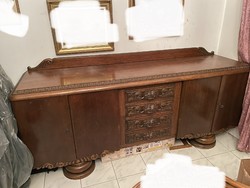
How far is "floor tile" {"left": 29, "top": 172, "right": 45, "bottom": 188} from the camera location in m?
1.55

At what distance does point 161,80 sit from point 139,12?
0.66 m

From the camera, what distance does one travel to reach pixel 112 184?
1.55 meters

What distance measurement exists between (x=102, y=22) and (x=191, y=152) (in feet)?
4.61

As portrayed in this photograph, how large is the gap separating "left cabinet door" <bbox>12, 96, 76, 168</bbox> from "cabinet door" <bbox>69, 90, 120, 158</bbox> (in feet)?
0.19

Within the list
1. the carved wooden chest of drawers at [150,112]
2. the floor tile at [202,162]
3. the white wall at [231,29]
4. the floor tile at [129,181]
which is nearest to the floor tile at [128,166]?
the floor tile at [129,181]

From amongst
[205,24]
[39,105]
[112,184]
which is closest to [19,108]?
[39,105]

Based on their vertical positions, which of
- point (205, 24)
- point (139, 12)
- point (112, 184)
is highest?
point (139, 12)

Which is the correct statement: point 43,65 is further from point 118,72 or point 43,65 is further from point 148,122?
point 148,122

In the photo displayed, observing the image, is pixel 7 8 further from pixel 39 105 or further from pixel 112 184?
pixel 112 184

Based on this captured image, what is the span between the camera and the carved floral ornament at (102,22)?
1.56m

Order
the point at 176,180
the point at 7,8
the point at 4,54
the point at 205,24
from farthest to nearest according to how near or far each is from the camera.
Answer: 1. the point at 205,24
2. the point at 4,54
3. the point at 7,8
4. the point at 176,180

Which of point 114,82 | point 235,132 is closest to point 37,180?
point 114,82

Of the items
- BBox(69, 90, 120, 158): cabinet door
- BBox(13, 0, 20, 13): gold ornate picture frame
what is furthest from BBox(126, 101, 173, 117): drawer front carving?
BBox(13, 0, 20, 13): gold ornate picture frame

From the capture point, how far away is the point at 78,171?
63.3 inches
